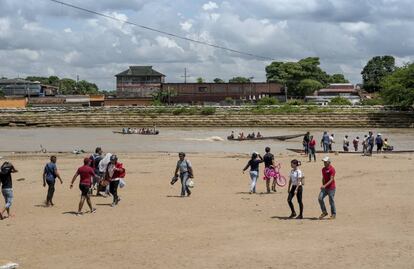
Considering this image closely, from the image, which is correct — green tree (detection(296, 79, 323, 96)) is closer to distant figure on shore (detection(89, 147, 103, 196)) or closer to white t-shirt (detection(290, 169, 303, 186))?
distant figure on shore (detection(89, 147, 103, 196))

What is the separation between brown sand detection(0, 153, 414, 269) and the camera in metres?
11.3

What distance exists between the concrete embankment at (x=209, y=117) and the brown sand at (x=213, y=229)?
173 ft

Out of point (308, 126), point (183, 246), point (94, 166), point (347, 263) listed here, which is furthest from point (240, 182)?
point (308, 126)

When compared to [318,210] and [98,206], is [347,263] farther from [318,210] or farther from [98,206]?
[98,206]

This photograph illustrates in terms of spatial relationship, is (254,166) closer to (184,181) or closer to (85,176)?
(184,181)

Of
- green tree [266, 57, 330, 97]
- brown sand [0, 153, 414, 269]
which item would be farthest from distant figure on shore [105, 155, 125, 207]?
green tree [266, 57, 330, 97]

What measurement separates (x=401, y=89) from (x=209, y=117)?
80.2 ft

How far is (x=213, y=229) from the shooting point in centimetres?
1397

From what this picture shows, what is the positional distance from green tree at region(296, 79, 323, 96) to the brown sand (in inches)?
4257

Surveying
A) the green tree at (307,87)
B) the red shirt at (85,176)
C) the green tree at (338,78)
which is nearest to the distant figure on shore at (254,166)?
the red shirt at (85,176)

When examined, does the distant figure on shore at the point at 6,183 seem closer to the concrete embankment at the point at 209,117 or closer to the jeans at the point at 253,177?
the jeans at the point at 253,177

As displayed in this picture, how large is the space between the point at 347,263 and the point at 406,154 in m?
25.7

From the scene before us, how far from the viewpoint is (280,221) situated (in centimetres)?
1495

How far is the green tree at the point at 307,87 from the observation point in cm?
12975
